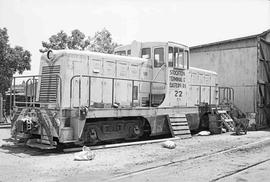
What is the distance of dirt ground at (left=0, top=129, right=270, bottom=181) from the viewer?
6719 mm

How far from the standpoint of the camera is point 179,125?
13.0m

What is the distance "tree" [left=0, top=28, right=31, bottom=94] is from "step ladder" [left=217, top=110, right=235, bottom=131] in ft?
49.1

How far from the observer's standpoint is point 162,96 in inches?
503

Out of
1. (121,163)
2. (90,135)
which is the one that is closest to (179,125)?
(90,135)

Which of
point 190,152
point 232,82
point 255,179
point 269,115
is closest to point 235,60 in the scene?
point 232,82

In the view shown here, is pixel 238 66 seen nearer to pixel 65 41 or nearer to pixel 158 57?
pixel 158 57

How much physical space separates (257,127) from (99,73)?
35.4 feet

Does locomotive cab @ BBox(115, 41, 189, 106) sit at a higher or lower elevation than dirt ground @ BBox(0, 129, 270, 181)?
higher

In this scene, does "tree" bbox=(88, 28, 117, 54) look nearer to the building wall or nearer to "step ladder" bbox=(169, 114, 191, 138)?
the building wall

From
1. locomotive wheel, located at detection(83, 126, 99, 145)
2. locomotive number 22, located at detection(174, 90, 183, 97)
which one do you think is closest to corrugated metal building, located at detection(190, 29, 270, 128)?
locomotive number 22, located at detection(174, 90, 183, 97)

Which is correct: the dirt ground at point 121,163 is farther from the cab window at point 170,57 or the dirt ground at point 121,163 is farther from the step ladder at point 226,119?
the step ladder at point 226,119

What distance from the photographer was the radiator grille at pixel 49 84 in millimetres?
10086

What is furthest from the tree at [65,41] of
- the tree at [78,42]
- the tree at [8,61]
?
the tree at [8,61]

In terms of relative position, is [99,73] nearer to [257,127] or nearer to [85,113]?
[85,113]
